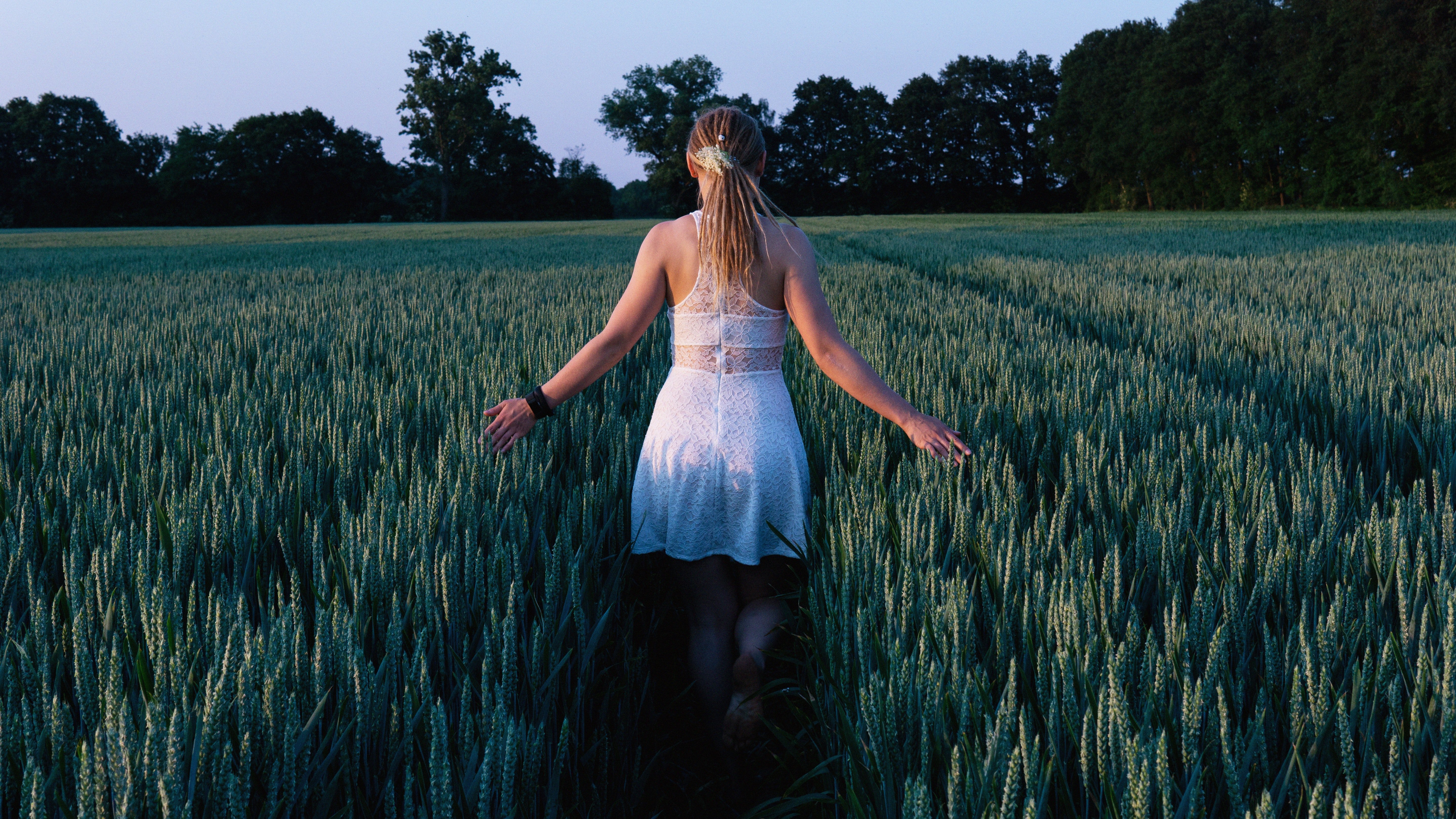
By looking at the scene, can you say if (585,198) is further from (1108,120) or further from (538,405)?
(538,405)

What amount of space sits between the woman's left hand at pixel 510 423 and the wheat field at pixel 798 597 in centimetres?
8

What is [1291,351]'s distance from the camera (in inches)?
143

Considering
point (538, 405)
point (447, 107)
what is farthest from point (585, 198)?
point (538, 405)

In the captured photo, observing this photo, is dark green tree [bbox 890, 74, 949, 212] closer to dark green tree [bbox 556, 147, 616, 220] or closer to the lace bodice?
dark green tree [bbox 556, 147, 616, 220]

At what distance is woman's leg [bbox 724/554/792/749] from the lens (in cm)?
158

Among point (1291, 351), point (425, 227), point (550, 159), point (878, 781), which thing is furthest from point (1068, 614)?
point (550, 159)

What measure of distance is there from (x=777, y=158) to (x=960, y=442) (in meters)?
64.4

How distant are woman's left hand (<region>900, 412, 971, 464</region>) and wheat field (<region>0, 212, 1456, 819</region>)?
69 mm

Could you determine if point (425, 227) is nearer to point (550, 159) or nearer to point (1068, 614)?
point (550, 159)

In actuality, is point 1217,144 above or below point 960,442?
above

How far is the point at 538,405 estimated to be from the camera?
6.47 feet

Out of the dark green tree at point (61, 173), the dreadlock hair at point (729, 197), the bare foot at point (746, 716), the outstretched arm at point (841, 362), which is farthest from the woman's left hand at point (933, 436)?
the dark green tree at point (61, 173)

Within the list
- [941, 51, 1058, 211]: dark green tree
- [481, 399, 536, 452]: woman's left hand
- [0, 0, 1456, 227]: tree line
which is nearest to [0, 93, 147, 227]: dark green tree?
[0, 0, 1456, 227]: tree line

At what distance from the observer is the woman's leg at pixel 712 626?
68.3 inches
